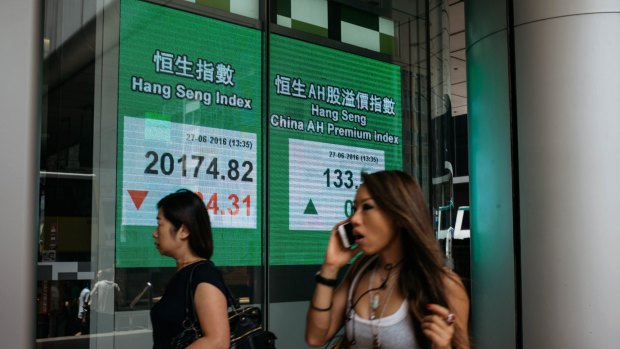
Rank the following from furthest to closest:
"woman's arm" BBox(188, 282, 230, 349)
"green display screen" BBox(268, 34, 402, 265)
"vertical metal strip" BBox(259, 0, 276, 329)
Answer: "green display screen" BBox(268, 34, 402, 265) → "vertical metal strip" BBox(259, 0, 276, 329) → "woman's arm" BBox(188, 282, 230, 349)

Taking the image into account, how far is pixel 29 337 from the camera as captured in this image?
3.17 meters

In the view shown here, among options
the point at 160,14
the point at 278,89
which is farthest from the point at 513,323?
the point at 160,14

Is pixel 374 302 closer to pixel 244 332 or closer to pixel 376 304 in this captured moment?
pixel 376 304

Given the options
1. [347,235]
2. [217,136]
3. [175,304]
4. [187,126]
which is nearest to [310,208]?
[217,136]

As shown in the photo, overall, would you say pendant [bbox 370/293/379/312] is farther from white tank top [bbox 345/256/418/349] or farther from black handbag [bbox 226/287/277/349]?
black handbag [bbox 226/287/277/349]

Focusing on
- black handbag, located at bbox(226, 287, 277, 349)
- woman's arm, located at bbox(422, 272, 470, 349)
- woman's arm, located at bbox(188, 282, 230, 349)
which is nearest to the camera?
woman's arm, located at bbox(422, 272, 470, 349)

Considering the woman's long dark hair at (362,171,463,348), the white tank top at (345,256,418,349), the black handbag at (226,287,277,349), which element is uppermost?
the woman's long dark hair at (362,171,463,348)

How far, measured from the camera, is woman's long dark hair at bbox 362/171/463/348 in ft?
7.60

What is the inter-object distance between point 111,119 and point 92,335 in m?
1.19

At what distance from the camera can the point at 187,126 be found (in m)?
4.52

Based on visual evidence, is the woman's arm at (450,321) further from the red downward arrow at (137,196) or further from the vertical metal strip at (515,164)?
the vertical metal strip at (515,164)

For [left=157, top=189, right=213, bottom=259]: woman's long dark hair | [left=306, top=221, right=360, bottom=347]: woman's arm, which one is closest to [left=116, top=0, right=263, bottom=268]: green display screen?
[left=157, top=189, right=213, bottom=259]: woman's long dark hair

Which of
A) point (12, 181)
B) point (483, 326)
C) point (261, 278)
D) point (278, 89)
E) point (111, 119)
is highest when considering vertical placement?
point (278, 89)

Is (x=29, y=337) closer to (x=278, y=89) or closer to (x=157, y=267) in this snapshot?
(x=157, y=267)
